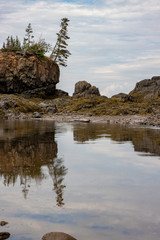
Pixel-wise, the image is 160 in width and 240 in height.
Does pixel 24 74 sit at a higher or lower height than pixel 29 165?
higher

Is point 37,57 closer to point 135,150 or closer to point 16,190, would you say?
point 135,150

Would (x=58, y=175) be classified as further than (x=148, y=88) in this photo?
No

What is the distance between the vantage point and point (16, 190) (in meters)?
5.80

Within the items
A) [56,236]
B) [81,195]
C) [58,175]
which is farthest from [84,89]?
[56,236]

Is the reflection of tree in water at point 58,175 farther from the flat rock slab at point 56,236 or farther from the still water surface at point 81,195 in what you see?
the flat rock slab at point 56,236

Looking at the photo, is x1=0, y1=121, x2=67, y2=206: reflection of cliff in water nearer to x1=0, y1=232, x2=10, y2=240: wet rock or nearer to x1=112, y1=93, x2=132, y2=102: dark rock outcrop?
x1=0, y1=232, x2=10, y2=240: wet rock

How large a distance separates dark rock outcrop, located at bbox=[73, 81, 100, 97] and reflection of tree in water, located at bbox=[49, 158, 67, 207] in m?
51.4

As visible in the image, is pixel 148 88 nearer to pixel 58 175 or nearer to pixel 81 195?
pixel 58 175

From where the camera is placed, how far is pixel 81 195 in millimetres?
5531

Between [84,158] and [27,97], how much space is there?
50.6 metres

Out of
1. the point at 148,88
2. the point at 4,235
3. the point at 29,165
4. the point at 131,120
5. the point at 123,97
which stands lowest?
the point at 4,235

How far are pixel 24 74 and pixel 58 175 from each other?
2112 inches

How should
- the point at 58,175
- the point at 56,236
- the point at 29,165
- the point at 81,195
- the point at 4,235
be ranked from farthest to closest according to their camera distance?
1. the point at 29,165
2. the point at 58,175
3. the point at 81,195
4. the point at 4,235
5. the point at 56,236

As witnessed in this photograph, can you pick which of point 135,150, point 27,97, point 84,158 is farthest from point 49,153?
point 27,97
